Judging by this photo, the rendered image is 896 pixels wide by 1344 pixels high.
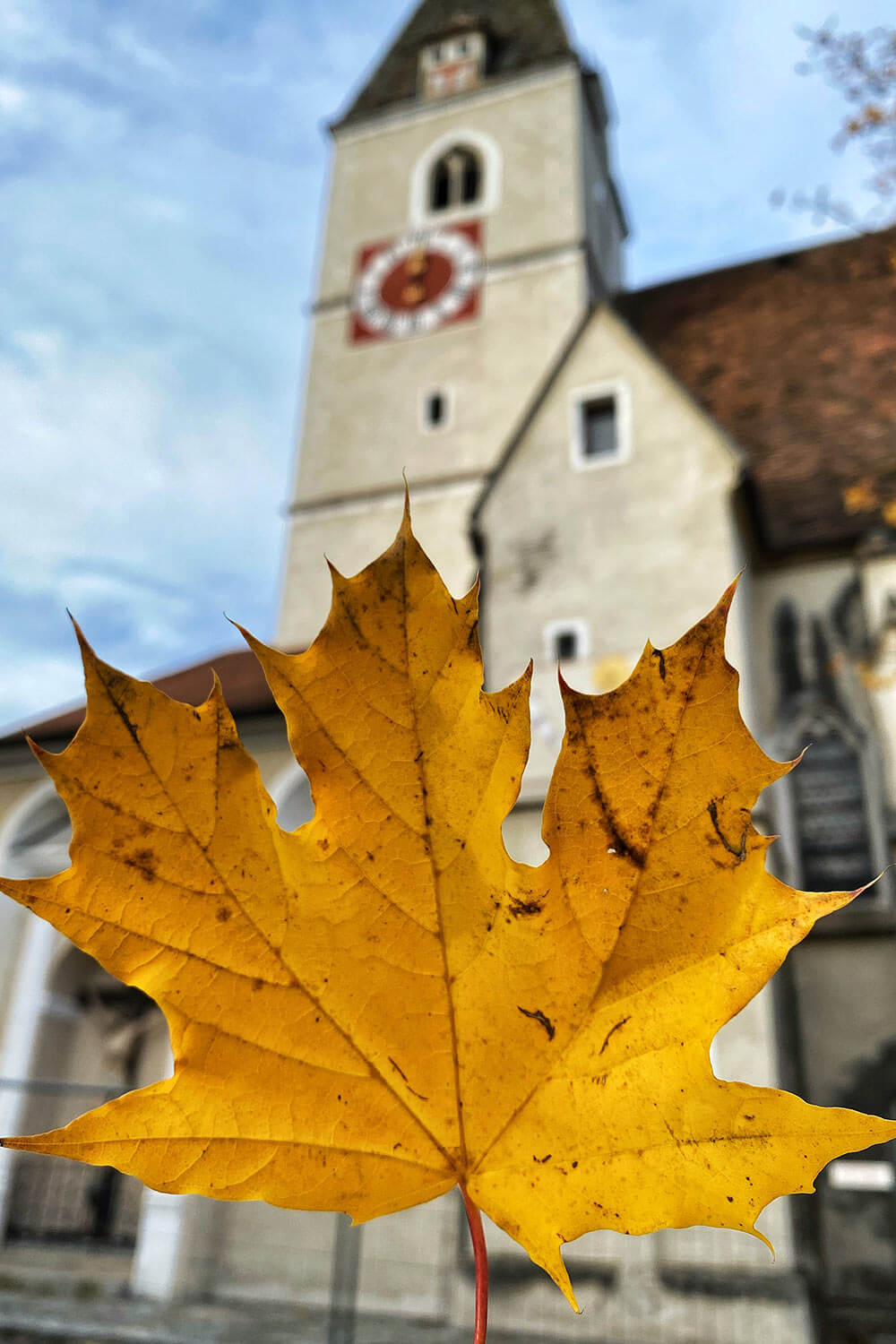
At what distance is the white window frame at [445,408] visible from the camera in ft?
57.3

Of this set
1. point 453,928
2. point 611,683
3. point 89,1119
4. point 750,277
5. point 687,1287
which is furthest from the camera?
point 750,277

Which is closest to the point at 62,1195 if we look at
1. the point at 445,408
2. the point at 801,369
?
the point at 445,408

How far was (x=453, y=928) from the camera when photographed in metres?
1.00

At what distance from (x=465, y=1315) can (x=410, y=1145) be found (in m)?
9.66

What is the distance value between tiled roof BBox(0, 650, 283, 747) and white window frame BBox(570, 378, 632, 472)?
4.52 meters

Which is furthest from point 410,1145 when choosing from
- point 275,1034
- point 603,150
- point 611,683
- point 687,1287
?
point 603,150

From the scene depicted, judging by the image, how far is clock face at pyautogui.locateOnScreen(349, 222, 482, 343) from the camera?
60.8ft

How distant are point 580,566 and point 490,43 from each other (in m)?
16.5

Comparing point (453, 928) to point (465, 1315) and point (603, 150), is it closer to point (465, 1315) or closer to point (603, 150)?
point (465, 1315)

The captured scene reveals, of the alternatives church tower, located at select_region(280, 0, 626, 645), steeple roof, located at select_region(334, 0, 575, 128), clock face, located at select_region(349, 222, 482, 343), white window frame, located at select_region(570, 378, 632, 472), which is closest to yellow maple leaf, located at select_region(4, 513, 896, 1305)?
white window frame, located at select_region(570, 378, 632, 472)

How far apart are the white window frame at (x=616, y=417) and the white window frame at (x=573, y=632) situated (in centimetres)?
205

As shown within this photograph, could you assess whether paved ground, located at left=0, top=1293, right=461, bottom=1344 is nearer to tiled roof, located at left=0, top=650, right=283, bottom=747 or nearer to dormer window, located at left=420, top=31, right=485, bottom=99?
tiled roof, located at left=0, top=650, right=283, bottom=747

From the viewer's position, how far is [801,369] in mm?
15797

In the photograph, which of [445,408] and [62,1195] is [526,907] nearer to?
[62,1195]
